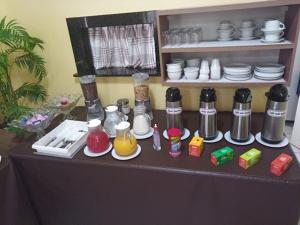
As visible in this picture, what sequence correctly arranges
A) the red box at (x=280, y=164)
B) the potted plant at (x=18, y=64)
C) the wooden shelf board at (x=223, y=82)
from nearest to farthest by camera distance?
the red box at (x=280, y=164)
the wooden shelf board at (x=223, y=82)
the potted plant at (x=18, y=64)

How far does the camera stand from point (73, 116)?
169cm

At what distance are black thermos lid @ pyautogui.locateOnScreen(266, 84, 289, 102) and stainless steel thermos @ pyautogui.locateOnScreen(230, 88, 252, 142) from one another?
0.09m

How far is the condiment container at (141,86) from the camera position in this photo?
4.80ft

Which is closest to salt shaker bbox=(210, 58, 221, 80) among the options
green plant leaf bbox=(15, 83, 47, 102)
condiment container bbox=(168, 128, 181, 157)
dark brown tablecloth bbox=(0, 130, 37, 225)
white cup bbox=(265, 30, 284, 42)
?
white cup bbox=(265, 30, 284, 42)

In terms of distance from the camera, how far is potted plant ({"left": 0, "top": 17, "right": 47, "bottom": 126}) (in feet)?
5.11

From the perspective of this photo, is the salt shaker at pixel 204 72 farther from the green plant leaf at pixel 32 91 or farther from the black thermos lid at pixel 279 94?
the green plant leaf at pixel 32 91

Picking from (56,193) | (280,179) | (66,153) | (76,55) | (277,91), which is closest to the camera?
(280,179)

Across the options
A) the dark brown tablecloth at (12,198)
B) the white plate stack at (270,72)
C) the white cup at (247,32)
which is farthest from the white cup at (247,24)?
the dark brown tablecloth at (12,198)

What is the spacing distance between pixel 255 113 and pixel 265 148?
41 centimetres

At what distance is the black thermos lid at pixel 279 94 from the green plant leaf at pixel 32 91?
159cm

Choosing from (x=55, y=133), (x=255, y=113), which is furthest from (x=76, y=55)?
(x=255, y=113)

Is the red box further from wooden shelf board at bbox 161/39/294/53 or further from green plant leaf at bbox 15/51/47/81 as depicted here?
green plant leaf at bbox 15/51/47/81

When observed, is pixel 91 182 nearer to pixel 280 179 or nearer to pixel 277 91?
pixel 280 179

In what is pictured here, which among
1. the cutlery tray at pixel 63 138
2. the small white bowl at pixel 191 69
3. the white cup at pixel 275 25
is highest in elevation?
the white cup at pixel 275 25
